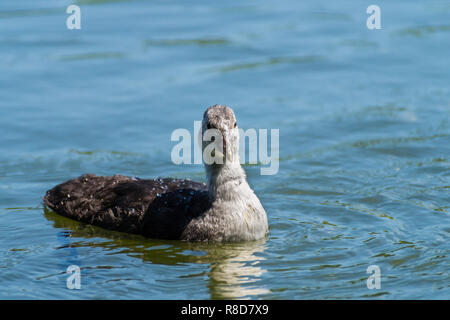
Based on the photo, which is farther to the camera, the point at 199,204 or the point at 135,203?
the point at 135,203

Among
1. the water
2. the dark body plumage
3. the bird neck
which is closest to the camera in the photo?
the water

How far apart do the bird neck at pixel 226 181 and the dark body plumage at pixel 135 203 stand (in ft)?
0.77

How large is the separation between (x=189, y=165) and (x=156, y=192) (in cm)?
278

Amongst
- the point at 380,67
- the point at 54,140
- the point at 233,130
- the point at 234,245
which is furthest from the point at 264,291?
the point at 380,67

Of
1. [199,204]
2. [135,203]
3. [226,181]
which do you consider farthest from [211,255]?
[135,203]

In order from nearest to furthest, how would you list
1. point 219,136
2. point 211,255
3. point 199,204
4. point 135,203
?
point 219,136 < point 211,255 < point 199,204 < point 135,203

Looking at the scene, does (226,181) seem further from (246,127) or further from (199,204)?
(246,127)

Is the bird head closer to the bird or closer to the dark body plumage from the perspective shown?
the bird

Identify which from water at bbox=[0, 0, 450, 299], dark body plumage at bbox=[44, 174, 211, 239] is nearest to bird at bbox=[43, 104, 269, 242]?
dark body plumage at bbox=[44, 174, 211, 239]

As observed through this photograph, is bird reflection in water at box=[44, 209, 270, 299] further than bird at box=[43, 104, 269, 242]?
No

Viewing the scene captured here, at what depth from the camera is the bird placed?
9.75 metres

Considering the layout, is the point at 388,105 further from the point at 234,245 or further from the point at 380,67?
the point at 234,245

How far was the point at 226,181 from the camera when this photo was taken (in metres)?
9.98

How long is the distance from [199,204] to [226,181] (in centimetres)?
52
